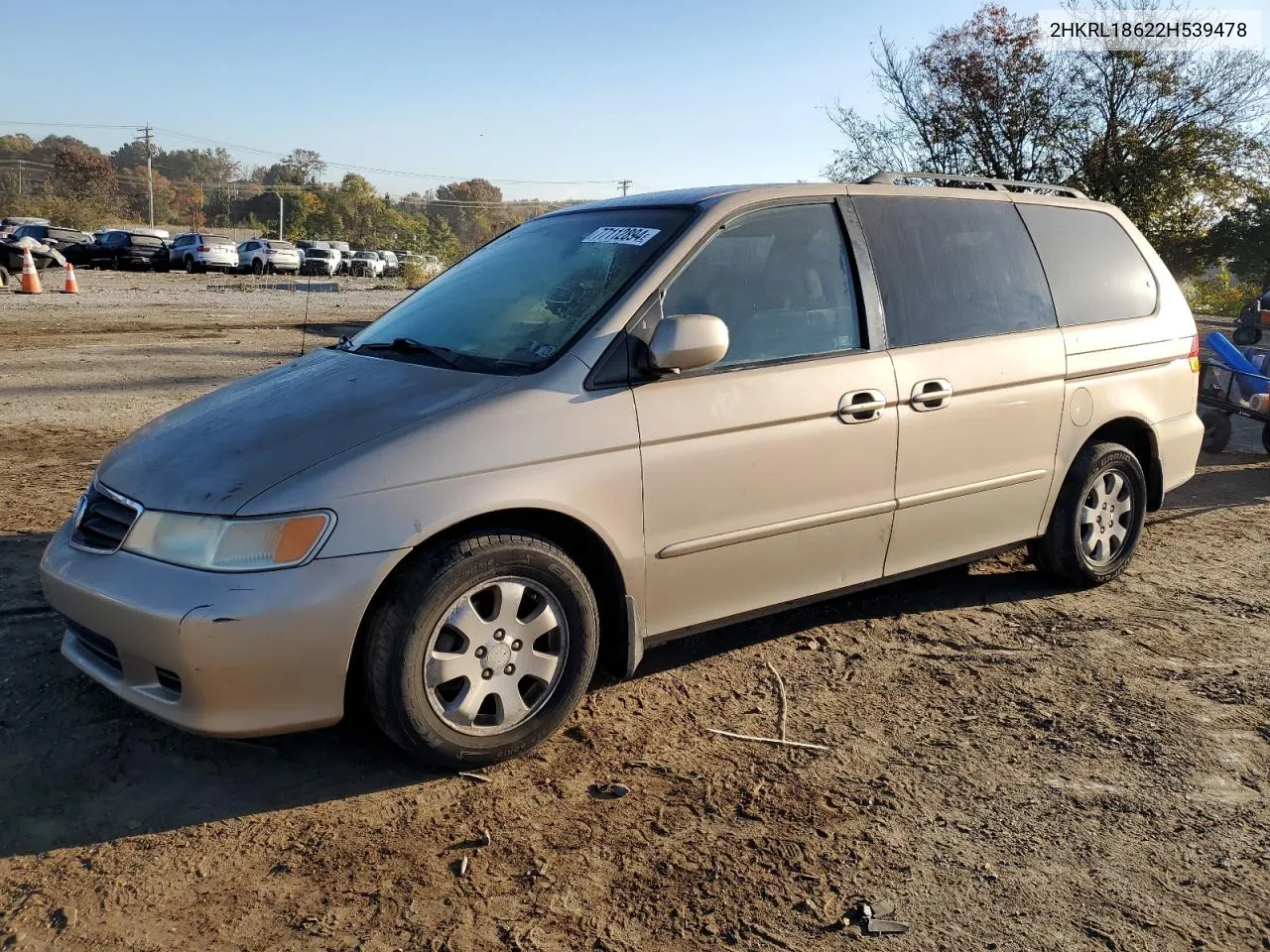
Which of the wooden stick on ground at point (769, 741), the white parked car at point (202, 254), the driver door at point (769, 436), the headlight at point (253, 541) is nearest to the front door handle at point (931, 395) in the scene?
the driver door at point (769, 436)

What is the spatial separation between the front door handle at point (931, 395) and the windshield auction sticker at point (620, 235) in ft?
3.91

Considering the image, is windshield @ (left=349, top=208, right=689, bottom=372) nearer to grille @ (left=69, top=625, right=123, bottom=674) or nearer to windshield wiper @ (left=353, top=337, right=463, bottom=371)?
windshield wiper @ (left=353, top=337, right=463, bottom=371)

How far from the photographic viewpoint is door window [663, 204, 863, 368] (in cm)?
361

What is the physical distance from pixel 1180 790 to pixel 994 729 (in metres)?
0.58

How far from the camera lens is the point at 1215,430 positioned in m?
8.30

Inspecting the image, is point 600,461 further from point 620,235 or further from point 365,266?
point 365,266

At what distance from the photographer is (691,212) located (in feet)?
12.2

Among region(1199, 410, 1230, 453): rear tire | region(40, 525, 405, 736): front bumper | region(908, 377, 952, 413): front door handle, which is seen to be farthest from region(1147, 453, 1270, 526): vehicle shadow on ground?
region(40, 525, 405, 736): front bumper

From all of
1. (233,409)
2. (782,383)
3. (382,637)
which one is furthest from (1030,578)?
(233,409)

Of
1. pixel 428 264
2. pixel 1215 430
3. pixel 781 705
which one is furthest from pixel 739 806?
pixel 428 264

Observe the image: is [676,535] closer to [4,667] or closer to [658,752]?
[658,752]

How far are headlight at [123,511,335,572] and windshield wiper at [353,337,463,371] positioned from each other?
33.3 inches

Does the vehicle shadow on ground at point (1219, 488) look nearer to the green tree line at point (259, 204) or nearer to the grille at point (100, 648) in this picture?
the grille at point (100, 648)

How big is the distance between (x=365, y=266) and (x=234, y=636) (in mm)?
44557
